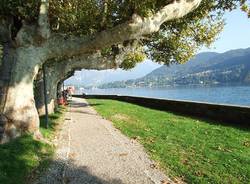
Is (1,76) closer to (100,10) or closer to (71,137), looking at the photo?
(71,137)

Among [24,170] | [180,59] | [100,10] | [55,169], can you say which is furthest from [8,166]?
[180,59]

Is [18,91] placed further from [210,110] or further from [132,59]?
[132,59]

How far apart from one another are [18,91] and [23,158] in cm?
358

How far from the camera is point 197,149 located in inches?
524

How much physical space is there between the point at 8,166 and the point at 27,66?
5067 millimetres

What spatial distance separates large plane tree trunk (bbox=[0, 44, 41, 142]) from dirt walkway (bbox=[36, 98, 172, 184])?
67.1 inches

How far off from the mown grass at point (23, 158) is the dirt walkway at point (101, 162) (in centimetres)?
41

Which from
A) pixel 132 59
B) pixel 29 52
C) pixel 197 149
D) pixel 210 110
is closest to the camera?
pixel 197 149

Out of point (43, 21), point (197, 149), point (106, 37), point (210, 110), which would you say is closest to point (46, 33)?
point (43, 21)

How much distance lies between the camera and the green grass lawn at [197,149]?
1009 cm

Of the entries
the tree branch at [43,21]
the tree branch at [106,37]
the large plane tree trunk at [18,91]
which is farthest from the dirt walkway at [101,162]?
the tree branch at [43,21]

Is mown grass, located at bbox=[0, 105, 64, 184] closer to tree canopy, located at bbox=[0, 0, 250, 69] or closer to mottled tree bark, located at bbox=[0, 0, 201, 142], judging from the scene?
mottled tree bark, located at bbox=[0, 0, 201, 142]

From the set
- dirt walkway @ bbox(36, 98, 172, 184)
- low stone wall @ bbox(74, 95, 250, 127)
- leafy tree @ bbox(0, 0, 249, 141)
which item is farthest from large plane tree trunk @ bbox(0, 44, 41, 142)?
low stone wall @ bbox(74, 95, 250, 127)

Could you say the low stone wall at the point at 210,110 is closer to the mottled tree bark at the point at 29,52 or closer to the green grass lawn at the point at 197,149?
the green grass lawn at the point at 197,149
